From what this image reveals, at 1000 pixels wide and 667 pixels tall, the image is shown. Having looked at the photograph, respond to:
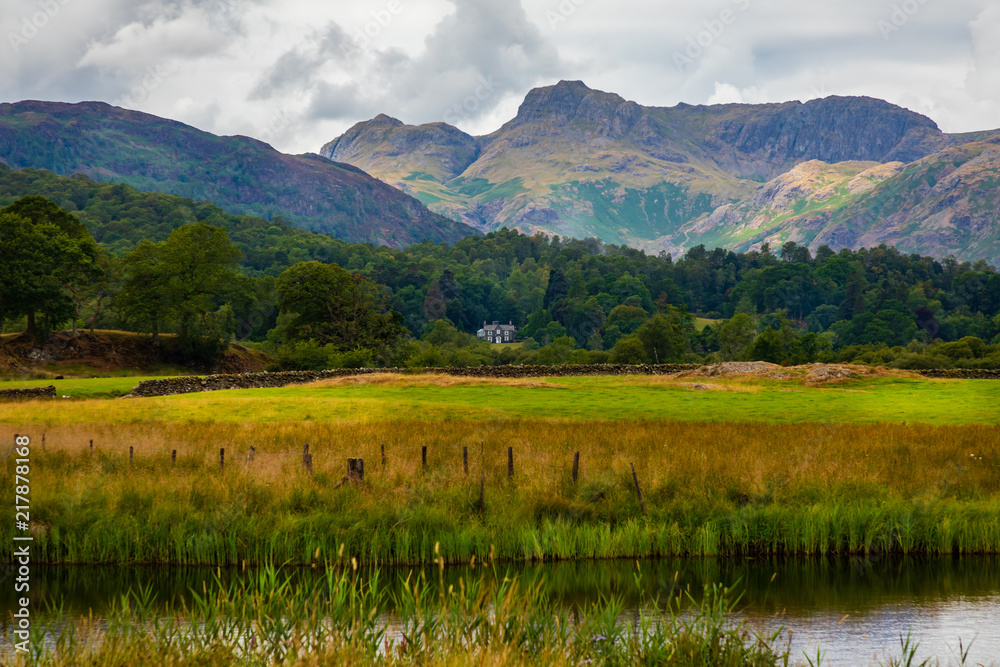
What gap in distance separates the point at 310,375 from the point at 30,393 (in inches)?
842

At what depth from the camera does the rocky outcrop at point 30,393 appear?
167 feet

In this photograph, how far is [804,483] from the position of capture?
2259 centimetres

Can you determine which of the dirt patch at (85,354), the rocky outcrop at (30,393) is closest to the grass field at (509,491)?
the rocky outcrop at (30,393)

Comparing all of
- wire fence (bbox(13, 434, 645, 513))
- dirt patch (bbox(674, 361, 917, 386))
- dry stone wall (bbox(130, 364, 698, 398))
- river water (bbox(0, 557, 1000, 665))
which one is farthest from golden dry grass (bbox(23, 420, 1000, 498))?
dirt patch (bbox(674, 361, 917, 386))

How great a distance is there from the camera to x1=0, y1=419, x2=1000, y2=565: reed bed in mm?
19141

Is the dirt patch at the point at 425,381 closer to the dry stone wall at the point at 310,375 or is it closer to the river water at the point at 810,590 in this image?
the dry stone wall at the point at 310,375

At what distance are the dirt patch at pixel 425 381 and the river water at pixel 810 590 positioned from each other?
39362 mm

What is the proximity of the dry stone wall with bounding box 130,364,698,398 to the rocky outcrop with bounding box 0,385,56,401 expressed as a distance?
5167 millimetres

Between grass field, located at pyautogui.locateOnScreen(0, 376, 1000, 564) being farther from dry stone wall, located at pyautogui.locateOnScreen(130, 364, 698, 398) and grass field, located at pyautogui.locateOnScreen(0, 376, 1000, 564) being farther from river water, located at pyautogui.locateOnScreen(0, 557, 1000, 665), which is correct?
dry stone wall, located at pyautogui.locateOnScreen(130, 364, 698, 398)

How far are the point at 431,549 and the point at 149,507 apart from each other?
7446 mm

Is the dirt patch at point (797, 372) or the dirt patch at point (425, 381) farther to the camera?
the dirt patch at point (797, 372)

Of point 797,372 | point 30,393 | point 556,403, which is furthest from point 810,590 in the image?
point 30,393

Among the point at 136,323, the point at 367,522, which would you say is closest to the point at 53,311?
the point at 136,323

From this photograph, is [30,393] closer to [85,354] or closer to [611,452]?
[85,354]
